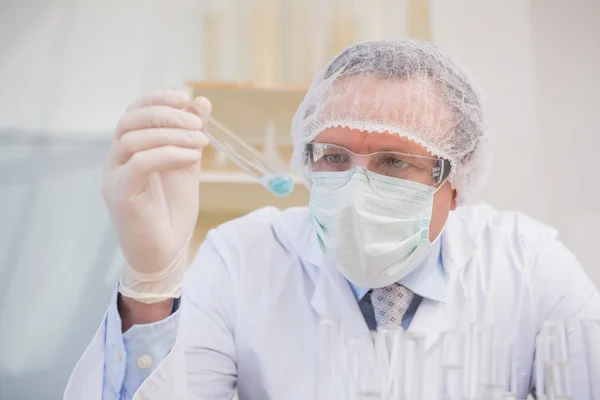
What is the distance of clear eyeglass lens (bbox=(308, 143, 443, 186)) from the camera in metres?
1.18

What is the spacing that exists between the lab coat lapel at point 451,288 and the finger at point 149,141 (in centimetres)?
53

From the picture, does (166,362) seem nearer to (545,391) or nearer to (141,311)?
(141,311)

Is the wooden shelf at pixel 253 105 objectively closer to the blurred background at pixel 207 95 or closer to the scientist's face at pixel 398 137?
the blurred background at pixel 207 95

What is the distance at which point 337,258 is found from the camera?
120cm

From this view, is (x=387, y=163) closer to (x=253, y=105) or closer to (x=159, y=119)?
(x=159, y=119)

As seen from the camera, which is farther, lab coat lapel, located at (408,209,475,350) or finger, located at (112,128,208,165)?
lab coat lapel, located at (408,209,475,350)

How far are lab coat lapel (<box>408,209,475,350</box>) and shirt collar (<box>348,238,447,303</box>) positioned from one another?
0.01 m

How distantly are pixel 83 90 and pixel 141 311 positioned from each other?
A: 1530 mm

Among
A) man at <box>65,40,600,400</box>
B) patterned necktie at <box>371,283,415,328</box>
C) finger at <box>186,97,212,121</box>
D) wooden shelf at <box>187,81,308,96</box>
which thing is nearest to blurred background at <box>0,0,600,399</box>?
wooden shelf at <box>187,81,308,96</box>

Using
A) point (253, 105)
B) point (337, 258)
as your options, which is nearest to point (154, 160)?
point (337, 258)

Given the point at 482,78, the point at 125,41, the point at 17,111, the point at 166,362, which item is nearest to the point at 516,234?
the point at 166,362

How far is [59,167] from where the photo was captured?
2.15m

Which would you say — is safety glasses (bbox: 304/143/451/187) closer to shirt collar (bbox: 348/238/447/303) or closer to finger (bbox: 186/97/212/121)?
shirt collar (bbox: 348/238/447/303)

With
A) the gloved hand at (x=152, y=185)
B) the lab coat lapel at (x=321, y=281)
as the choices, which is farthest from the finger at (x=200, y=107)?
the lab coat lapel at (x=321, y=281)
